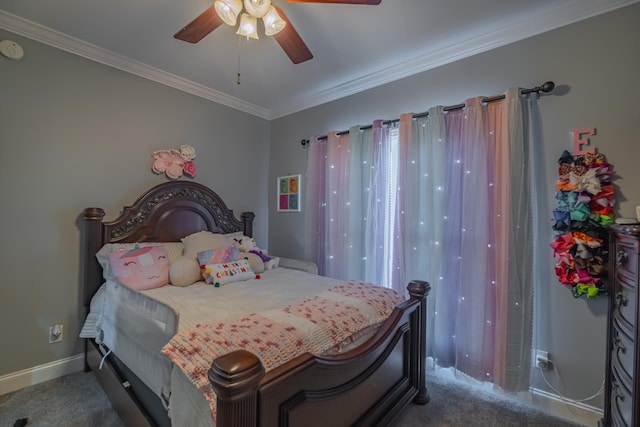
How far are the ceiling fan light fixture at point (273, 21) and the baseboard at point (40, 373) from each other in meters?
2.83

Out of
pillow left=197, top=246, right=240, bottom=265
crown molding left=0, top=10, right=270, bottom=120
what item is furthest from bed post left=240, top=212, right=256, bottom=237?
crown molding left=0, top=10, right=270, bottom=120

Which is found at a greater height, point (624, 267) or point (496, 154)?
point (496, 154)

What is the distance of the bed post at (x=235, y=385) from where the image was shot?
790 millimetres

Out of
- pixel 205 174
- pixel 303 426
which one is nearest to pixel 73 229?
pixel 205 174

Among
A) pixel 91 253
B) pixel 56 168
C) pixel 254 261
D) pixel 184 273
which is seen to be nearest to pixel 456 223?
pixel 254 261

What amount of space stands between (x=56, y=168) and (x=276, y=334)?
2257mm

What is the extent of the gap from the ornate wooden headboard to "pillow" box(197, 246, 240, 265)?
606mm

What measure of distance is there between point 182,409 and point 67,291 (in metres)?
1.89

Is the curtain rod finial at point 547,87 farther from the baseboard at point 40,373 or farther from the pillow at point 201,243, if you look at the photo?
the baseboard at point 40,373

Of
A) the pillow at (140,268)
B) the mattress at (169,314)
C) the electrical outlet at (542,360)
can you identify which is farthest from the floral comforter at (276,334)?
the electrical outlet at (542,360)

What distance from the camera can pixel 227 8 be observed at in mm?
1464

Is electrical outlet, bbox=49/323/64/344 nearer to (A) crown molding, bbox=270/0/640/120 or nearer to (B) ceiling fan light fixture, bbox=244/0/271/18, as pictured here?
(B) ceiling fan light fixture, bbox=244/0/271/18

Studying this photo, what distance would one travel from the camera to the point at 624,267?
53.6 inches

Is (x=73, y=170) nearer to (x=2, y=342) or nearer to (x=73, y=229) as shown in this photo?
(x=73, y=229)
